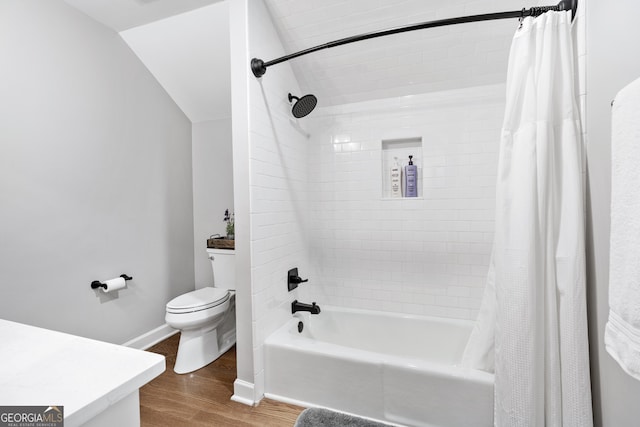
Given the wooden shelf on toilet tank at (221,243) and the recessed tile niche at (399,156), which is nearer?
the recessed tile niche at (399,156)

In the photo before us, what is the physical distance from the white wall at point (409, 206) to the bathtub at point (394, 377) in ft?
0.64

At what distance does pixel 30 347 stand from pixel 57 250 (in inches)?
56.6

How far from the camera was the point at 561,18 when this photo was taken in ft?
3.86

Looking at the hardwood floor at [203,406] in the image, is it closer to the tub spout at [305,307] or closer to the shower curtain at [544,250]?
the tub spout at [305,307]

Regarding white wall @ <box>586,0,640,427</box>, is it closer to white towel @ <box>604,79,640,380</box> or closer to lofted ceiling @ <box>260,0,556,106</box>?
white towel @ <box>604,79,640,380</box>

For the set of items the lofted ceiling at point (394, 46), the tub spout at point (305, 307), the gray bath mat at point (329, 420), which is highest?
the lofted ceiling at point (394, 46)

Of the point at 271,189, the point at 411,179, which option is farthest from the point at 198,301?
the point at 411,179

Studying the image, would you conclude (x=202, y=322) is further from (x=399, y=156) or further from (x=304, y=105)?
(x=399, y=156)

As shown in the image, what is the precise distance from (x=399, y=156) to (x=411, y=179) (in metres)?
0.23

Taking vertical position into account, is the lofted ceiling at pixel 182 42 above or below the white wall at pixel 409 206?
above

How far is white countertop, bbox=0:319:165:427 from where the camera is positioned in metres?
0.56

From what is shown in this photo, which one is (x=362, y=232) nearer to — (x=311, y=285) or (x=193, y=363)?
(x=311, y=285)

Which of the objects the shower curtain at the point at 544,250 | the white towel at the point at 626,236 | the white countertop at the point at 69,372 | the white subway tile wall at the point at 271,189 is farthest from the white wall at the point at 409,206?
the white countertop at the point at 69,372

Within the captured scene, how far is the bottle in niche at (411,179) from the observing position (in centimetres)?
224
